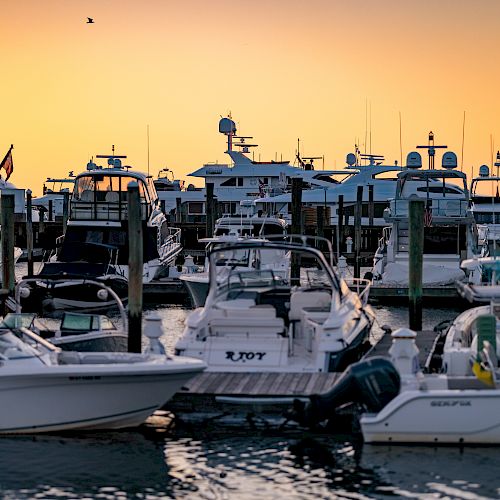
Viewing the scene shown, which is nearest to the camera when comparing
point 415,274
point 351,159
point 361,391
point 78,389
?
point 361,391

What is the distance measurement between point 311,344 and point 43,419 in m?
4.98

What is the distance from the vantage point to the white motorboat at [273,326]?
2033cm

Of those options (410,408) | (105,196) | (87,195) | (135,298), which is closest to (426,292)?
(105,196)

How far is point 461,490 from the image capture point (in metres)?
16.4

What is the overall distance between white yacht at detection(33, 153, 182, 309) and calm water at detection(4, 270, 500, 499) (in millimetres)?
17541

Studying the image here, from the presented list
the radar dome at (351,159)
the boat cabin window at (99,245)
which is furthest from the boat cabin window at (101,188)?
the radar dome at (351,159)

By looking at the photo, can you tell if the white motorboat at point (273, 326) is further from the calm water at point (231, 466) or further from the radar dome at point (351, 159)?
the radar dome at point (351, 159)

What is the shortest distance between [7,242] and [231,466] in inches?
591

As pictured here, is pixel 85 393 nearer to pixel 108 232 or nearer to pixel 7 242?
pixel 7 242

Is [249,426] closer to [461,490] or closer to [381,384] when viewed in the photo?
[381,384]

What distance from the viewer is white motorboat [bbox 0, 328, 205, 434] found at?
18.2 m

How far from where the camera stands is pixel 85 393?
1838 cm

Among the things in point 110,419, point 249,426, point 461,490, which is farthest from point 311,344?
point 461,490

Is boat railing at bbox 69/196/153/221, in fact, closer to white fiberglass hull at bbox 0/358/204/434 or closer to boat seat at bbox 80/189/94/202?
boat seat at bbox 80/189/94/202
